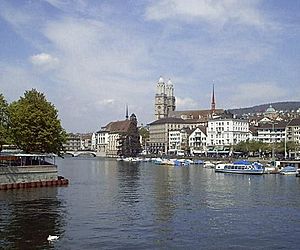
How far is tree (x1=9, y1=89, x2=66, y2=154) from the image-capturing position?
65.0 m

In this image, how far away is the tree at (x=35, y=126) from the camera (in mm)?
65000

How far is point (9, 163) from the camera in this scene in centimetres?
6159

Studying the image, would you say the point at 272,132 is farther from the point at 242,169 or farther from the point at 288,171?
the point at 288,171

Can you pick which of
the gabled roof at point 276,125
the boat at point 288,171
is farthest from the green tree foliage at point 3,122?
the gabled roof at point 276,125

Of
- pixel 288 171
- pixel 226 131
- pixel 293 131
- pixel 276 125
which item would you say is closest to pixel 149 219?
pixel 288 171

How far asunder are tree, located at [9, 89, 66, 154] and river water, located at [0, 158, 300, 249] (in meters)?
9.31

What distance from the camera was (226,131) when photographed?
181 meters

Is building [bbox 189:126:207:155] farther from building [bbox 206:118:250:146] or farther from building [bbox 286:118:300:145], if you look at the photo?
building [bbox 286:118:300:145]

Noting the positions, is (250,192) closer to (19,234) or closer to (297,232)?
(297,232)

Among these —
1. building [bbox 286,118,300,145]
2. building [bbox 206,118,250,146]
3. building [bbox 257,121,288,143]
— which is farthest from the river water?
building [bbox 206,118,250,146]

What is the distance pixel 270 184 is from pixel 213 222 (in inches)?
1397

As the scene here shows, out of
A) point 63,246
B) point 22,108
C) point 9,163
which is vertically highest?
point 22,108

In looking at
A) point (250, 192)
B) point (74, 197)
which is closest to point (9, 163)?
point (74, 197)

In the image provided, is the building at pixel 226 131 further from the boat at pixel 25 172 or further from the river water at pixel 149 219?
the river water at pixel 149 219
